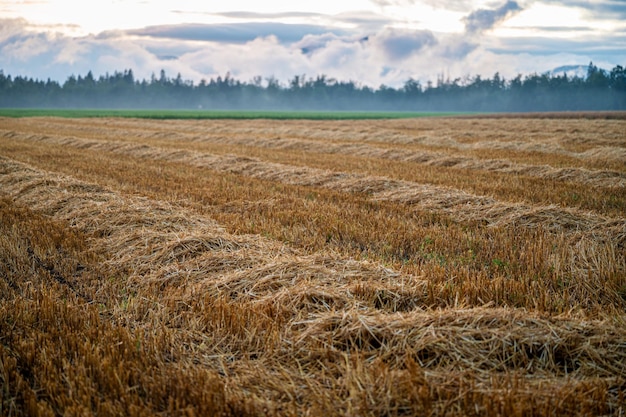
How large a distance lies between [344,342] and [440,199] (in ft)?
21.4

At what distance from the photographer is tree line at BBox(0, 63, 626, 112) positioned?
14338 cm

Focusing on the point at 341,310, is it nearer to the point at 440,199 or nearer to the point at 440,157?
the point at 440,199

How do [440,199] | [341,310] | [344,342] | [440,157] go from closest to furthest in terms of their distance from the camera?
[344,342] → [341,310] → [440,199] → [440,157]

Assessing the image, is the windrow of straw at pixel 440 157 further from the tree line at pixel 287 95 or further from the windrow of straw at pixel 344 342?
the tree line at pixel 287 95

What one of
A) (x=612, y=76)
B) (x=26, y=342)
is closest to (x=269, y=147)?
(x=26, y=342)

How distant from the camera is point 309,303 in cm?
448

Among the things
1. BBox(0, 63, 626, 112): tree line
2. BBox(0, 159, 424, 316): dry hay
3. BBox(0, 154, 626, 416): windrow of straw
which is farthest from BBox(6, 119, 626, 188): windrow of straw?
BBox(0, 63, 626, 112): tree line

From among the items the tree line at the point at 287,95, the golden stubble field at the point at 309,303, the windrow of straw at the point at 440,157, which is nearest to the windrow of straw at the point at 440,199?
the golden stubble field at the point at 309,303

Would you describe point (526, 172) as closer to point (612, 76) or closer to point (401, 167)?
point (401, 167)

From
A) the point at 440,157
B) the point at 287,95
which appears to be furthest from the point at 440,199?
the point at 287,95

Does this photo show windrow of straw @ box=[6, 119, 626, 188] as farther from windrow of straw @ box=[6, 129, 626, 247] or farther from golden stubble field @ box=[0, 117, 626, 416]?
windrow of straw @ box=[6, 129, 626, 247]

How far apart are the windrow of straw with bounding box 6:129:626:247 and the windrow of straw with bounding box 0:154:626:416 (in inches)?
147

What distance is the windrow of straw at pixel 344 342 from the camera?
3.09m

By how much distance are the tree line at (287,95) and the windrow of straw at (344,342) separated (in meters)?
147
